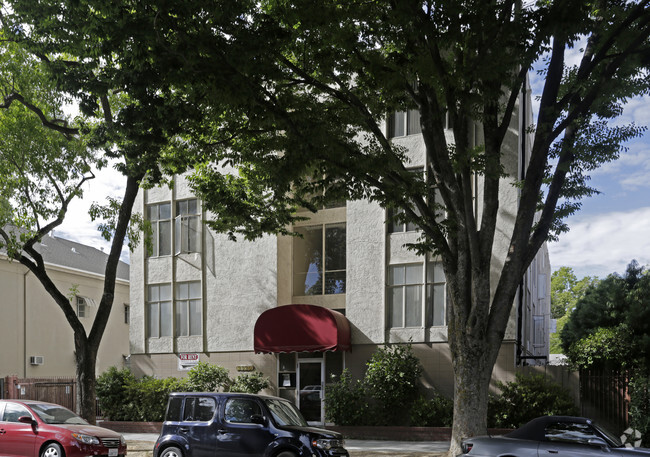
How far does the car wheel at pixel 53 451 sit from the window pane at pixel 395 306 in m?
12.3

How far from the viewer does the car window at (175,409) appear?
45.7 feet

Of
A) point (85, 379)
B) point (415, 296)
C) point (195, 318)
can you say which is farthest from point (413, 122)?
point (85, 379)

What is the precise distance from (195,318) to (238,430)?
15297mm

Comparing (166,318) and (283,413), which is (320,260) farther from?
(283,413)

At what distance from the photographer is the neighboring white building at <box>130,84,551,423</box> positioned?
23.0 m

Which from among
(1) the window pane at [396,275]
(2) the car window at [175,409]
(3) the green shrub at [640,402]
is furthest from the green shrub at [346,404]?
(2) the car window at [175,409]

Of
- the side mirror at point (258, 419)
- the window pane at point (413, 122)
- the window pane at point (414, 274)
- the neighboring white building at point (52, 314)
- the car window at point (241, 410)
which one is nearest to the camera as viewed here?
the side mirror at point (258, 419)

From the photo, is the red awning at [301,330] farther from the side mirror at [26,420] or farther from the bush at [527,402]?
the side mirror at [26,420]

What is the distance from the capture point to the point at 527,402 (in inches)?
787

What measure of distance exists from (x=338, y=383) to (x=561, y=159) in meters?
12.1

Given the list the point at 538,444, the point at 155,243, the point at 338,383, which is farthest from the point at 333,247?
the point at 538,444

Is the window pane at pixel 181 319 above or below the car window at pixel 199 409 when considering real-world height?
above

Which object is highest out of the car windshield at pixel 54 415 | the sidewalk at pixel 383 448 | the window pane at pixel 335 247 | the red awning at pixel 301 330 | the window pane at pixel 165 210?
the window pane at pixel 165 210

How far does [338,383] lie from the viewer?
23.0 metres
